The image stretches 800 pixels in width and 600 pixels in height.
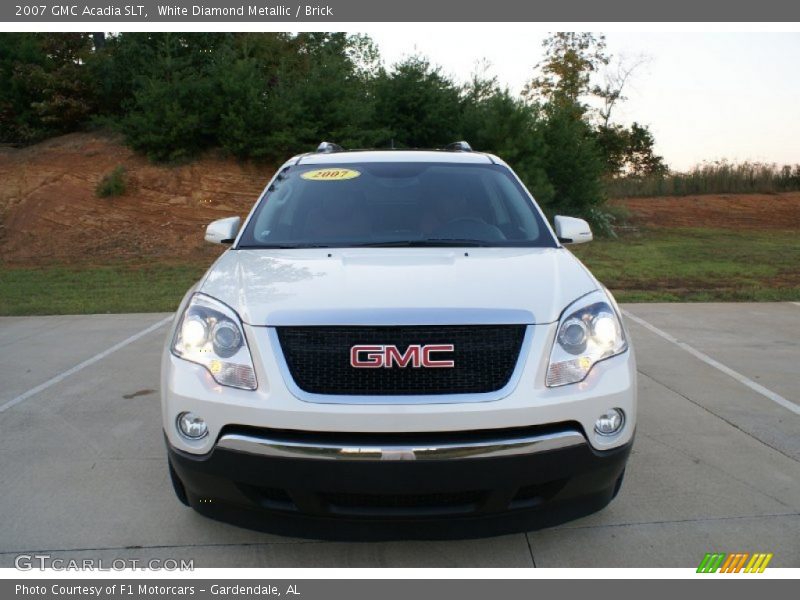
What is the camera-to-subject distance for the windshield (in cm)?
382

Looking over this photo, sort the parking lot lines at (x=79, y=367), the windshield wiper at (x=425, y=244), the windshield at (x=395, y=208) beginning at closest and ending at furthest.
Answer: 1. the windshield wiper at (x=425, y=244)
2. the windshield at (x=395, y=208)
3. the parking lot lines at (x=79, y=367)

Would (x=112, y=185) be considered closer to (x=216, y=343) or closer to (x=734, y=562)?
(x=216, y=343)

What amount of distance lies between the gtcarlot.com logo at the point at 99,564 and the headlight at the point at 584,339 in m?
1.66

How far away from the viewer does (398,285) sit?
2910mm

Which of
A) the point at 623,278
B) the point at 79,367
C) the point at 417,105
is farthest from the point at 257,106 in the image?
the point at 79,367

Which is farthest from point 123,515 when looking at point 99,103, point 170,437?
point 99,103

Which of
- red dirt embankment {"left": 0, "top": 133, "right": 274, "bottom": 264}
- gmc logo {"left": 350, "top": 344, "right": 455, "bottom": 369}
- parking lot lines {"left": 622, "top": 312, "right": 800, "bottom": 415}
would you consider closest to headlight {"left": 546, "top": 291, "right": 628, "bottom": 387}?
gmc logo {"left": 350, "top": 344, "right": 455, "bottom": 369}

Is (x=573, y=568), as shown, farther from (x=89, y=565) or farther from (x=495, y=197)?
(x=495, y=197)

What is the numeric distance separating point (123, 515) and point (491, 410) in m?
1.87

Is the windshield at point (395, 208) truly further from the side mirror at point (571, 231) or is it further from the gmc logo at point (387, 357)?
the gmc logo at point (387, 357)

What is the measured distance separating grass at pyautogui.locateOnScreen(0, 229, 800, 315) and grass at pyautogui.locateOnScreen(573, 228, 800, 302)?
1 cm

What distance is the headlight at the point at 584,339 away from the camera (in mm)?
2729

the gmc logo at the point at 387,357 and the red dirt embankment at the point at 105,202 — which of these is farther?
the red dirt embankment at the point at 105,202

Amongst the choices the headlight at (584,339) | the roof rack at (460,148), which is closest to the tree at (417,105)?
the roof rack at (460,148)
